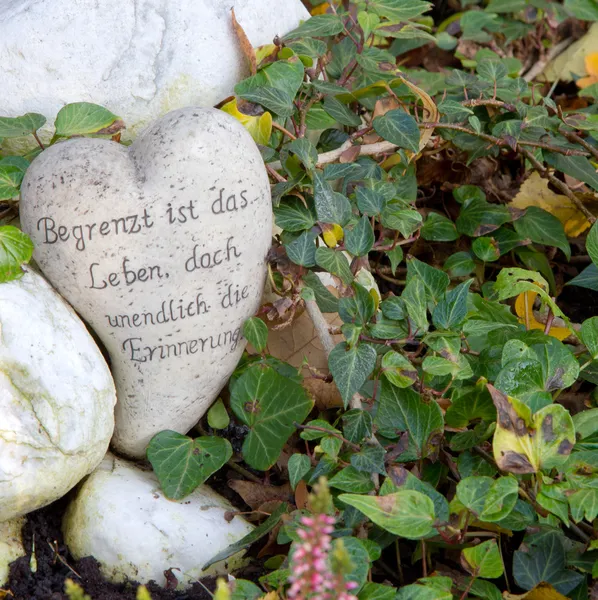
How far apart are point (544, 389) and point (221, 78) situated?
0.98m

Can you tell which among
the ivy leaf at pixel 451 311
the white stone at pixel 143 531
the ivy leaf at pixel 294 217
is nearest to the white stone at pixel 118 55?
the ivy leaf at pixel 294 217

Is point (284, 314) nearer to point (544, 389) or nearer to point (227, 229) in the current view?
point (227, 229)

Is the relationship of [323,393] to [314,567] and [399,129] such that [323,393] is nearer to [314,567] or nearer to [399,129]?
[399,129]

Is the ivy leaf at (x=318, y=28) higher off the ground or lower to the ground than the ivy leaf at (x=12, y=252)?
higher

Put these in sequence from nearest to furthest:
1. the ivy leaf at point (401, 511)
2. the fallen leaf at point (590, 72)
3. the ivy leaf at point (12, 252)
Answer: the ivy leaf at point (401, 511), the ivy leaf at point (12, 252), the fallen leaf at point (590, 72)

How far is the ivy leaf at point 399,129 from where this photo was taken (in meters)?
1.85

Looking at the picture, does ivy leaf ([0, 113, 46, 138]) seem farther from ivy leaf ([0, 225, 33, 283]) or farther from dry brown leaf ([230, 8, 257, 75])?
dry brown leaf ([230, 8, 257, 75])

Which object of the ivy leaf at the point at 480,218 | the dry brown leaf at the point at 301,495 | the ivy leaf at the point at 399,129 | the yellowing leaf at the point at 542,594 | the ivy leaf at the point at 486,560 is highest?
the ivy leaf at the point at 399,129

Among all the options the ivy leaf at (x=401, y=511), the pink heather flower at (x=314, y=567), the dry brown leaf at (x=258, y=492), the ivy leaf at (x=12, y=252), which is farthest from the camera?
the dry brown leaf at (x=258, y=492)

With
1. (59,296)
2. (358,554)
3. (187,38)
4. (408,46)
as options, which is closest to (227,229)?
(59,296)

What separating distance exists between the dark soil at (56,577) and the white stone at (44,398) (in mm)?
110

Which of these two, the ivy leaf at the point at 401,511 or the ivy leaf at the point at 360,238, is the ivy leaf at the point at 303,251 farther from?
the ivy leaf at the point at 401,511

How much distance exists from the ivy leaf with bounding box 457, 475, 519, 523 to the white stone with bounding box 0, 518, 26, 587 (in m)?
0.84

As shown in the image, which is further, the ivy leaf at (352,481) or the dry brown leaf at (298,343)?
the dry brown leaf at (298,343)
